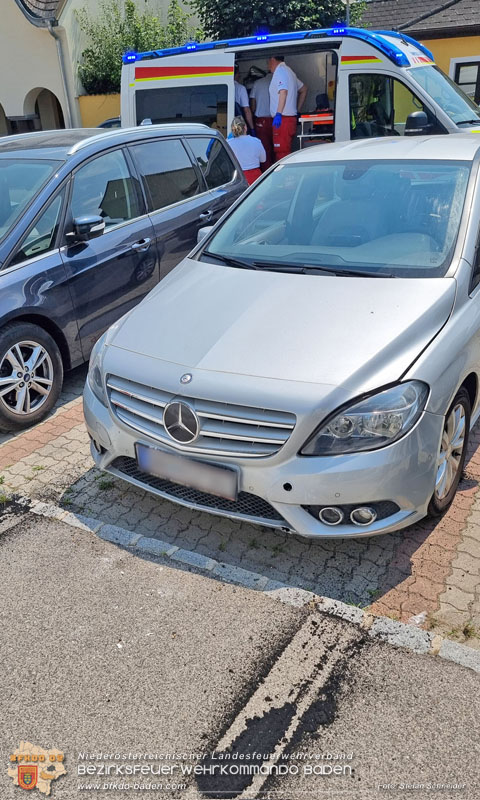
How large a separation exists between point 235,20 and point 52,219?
12.2 metres

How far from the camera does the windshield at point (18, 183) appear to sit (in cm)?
477

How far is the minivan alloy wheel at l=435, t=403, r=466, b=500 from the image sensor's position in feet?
10.5

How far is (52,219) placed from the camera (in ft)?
15.8

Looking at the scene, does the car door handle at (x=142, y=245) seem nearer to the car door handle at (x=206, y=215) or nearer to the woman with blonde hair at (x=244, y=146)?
the car door handle at (x=206, y=215)

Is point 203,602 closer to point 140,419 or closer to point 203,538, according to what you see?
point 203,538

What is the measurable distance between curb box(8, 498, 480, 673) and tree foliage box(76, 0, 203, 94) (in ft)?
51.4

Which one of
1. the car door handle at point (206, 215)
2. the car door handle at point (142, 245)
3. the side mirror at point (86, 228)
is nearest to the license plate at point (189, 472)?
the side mirror at point (86, 228)

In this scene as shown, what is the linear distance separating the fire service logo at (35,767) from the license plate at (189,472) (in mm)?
1235

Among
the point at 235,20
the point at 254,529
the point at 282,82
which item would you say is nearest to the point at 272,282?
the point at 254,529

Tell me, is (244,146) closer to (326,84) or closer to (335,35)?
(335,35)

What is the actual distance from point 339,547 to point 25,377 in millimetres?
2573

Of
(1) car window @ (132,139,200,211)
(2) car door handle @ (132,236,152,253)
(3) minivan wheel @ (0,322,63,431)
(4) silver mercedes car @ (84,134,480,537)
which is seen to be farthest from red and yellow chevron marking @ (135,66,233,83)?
(3) minivan wheel @ (0,322,63,431)

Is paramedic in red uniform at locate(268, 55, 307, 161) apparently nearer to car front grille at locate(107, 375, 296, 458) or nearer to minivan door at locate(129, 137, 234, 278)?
minivan door at locate(129, 137, 234, 278)

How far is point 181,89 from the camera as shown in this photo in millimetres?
10047
